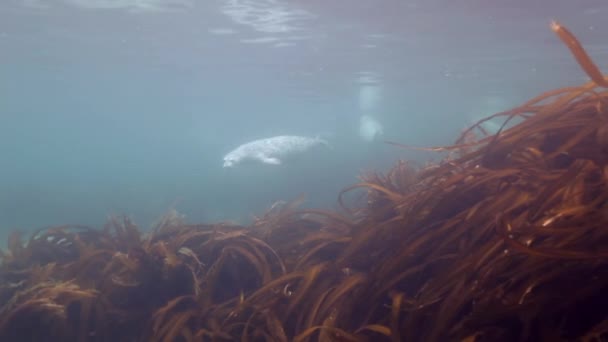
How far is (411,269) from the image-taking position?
1.99 m

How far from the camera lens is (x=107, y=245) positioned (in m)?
3.78

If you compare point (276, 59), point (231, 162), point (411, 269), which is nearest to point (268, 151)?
point (231, 162)

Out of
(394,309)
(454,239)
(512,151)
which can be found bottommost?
(394,309)

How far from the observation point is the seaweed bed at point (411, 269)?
57.5 inches

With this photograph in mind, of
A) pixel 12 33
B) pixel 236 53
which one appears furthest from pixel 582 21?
pixel 12 33

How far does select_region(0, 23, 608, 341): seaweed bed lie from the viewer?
1.46 meters

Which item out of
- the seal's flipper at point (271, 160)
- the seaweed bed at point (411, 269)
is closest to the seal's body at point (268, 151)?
the seal's flipper at point (271, 160)

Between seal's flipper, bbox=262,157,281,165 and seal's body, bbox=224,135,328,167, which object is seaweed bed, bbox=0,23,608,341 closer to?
seal's flipper, bbox=262,157,281,165

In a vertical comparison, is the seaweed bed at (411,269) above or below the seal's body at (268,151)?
above

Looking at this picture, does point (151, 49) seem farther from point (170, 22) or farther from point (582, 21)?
point (582, 21)

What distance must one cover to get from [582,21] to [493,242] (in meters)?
20.4

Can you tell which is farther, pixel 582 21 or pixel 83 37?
pixel 83 37

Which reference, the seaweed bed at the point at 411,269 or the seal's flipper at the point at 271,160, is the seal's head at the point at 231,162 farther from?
the seaweed bed at the point at 411,269

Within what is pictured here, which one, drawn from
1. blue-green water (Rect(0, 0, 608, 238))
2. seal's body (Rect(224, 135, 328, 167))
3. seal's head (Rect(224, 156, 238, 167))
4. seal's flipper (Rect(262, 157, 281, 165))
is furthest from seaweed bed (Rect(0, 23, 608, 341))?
seal's head (Rect(224, 156, 238, 167))
